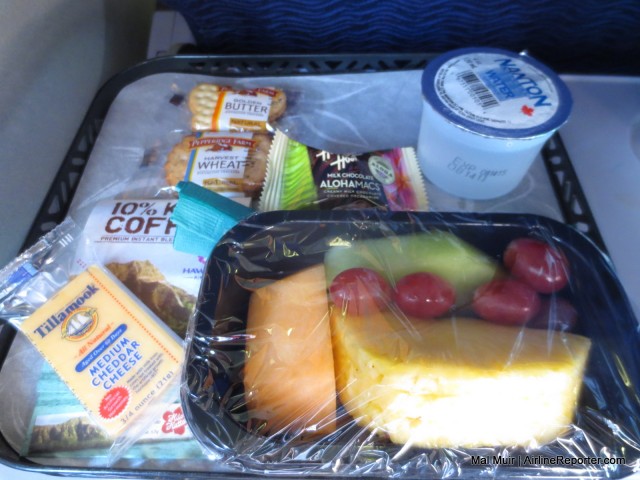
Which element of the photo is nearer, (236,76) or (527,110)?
(527,110)

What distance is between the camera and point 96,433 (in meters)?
0.46

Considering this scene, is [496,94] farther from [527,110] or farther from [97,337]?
[97,337]

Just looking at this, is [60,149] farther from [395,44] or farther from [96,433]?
[395,44]

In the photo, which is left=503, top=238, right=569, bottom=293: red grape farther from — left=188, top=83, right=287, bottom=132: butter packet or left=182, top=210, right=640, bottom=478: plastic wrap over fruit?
left=188, top=83, right=287, bottom=132: butter packet

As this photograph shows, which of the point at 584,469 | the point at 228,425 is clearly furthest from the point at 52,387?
the point at 584,469

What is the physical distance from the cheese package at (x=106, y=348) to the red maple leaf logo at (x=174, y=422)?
Result: 2cm

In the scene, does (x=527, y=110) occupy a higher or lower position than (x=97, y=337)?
higher

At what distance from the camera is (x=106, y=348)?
482mm

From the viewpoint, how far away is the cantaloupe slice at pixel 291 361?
42 centimetres

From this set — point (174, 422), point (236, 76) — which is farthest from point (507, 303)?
point (236, 76)

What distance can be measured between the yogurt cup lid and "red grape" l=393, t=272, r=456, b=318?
169 millimetres

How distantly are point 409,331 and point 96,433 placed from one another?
12.4 inches

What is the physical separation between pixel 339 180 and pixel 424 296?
0.19m

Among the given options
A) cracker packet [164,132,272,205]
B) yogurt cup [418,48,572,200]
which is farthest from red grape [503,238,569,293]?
cracker packet [164,132,272,205]
